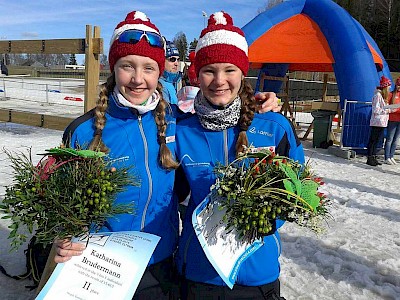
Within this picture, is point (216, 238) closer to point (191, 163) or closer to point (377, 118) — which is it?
point (191, 163)

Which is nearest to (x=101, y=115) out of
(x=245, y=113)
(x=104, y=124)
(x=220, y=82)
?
(x=104, y=124)

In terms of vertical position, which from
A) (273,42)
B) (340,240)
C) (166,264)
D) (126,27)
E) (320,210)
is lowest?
(340,240)

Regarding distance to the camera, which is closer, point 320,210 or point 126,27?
point 320,210

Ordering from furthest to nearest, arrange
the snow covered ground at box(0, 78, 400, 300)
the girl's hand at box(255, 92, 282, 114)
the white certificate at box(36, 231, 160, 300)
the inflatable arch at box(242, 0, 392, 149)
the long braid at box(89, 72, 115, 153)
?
the inflatable arch at box(242, 0, 392, 149), the snow covered ground at box(0, 78, 400, 300), the girl's hand at box(255, 92, 282, 114), the long braid at box(89, 72, 115, 153), the white certificate at box(36, 231, 160, 300)

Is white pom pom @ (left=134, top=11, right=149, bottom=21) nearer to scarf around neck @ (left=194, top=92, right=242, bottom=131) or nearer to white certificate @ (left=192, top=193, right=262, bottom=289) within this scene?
scarf around neck @ (left=194, top=92, right=242, bottom=131)

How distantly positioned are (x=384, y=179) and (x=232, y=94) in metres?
6.53

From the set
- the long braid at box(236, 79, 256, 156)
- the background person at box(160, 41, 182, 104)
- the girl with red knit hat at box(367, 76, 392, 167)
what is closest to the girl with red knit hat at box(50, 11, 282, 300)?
the long braid at box(236, 79, 256, 156)

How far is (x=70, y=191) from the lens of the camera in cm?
145

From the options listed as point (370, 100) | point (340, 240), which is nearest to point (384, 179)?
point (370, 100)

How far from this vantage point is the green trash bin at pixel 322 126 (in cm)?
1017

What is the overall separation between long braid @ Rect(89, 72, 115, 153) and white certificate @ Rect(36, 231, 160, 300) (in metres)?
0.44

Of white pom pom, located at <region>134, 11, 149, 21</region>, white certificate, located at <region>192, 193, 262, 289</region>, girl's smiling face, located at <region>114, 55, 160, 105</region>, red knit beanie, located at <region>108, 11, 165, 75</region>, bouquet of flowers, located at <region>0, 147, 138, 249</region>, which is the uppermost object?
white pom pom, located at <region>134, 11, 149, 21</region>

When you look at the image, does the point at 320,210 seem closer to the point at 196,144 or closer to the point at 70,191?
the point at 196,144

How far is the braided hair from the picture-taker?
1866 mm
